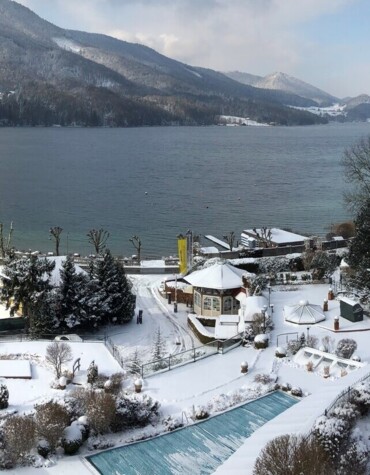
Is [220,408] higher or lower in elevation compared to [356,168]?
lower

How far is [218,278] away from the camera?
2623 centimetres

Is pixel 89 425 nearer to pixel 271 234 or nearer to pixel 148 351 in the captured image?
pixel 148 351

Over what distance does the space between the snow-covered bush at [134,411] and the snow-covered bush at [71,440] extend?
1.12 meters

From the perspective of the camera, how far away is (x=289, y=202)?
69.8 meters

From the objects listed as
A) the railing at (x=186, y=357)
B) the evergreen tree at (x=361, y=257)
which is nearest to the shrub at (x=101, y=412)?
the railing at (x=186, y=357)

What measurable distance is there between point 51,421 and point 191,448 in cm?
315

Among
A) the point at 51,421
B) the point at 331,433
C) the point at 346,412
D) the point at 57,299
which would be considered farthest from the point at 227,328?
the point at 331,433

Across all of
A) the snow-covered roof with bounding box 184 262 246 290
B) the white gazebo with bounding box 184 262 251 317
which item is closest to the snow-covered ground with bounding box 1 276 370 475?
the white gazebo with bounding box 184 262 251 317

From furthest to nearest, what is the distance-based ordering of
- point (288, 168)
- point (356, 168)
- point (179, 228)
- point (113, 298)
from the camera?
point (288, 168) < point (179, 228) < point (356, 168) < point (113, 298)

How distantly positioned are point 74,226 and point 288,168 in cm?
5519

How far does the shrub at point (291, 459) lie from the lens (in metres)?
9.90

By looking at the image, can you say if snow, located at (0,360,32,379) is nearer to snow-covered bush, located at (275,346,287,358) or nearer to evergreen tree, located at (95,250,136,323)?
evergreen tree, located at (95,250,136,323)

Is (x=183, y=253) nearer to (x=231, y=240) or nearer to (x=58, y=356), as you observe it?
(x=231, y=240)

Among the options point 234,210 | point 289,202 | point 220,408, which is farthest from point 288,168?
point 220,408
